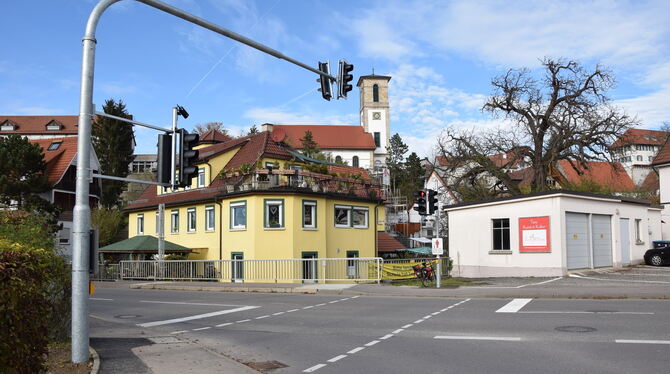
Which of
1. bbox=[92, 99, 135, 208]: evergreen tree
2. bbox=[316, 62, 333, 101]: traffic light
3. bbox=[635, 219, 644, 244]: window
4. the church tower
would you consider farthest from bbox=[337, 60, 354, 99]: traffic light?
the church tower

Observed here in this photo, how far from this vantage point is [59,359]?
8.81 meters

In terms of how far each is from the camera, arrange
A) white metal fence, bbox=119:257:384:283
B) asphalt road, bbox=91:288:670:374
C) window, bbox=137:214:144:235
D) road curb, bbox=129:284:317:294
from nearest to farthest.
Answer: asphalt road, bbox=91:288:670:374 < road curb, bbox=129:284:317:294 < white metal fence, bbox=119:257:384:283 < window, bbox=137:214:144:235

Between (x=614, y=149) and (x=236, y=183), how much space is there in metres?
26.9

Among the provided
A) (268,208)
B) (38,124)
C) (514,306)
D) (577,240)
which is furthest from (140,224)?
(38,124)

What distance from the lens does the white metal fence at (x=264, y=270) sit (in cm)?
2675

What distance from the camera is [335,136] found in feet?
393

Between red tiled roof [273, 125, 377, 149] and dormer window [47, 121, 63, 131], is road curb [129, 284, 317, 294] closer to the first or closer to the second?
dormer window [47, 121, 63, 131]

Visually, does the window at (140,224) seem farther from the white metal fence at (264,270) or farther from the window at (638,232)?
the window at (638,232)

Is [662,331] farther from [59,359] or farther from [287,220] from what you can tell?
[287,220]

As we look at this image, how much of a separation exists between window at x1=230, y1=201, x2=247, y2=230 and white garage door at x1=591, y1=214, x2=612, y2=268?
59.5 feet

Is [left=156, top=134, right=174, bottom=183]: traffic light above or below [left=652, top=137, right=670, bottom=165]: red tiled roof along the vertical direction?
below

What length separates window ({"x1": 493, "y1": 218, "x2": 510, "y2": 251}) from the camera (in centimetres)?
2866

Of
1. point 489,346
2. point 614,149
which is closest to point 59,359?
point 489,346

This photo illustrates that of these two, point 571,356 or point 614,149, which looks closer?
point 571,356
